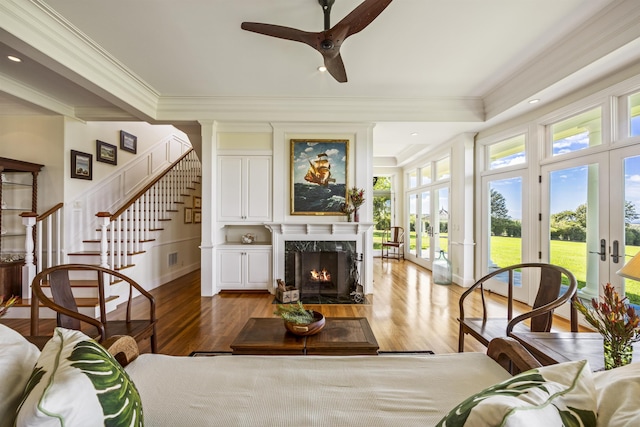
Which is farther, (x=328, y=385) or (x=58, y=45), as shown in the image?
(x=58, y=45)

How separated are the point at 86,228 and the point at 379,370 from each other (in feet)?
17.9

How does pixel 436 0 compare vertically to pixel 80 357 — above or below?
above

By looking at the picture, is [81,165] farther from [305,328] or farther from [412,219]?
[412,219]

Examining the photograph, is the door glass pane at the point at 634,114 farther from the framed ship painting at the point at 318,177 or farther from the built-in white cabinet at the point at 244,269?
the built-in white cabinet at the point at 244,269

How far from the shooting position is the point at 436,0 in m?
2.39

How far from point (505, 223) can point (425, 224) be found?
2460 mm

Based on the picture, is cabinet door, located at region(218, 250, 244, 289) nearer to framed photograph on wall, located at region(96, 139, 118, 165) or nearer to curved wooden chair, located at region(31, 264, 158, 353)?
curved wooden chair, located at region(31, 264, 158, 353)

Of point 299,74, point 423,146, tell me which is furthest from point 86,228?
point 423,146

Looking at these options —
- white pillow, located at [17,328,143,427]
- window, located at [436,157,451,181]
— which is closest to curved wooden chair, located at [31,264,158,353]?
white pillow, located at [17,328,143,427]

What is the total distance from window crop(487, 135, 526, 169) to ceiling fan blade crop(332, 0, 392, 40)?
3.37 meters

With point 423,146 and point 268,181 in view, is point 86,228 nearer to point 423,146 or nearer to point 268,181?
point 268,181

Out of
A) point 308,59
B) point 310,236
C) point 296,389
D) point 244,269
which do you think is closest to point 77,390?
point 296,389

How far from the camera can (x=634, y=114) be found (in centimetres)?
276

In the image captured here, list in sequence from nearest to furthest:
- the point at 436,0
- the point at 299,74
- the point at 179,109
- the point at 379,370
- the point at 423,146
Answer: the point at 379,370 < the point at 436,0 < the point at 299,74 < the point at 179,109 < the point at 423,146
